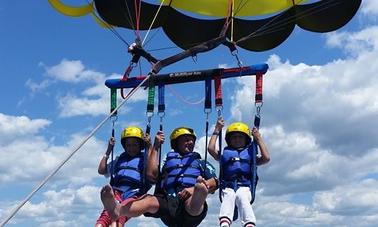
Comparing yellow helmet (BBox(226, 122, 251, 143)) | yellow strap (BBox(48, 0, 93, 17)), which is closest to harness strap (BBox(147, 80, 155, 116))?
yellow helmet (BBox(226, 122, 251, 143))

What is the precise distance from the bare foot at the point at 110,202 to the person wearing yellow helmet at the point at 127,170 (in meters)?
0.65

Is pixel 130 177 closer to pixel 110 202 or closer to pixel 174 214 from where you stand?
pixel 174 214

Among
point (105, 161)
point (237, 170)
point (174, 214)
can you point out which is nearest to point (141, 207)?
point (174, 214)

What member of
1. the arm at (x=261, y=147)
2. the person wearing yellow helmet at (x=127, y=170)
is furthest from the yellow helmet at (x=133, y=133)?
the arm at (x=261, y=147)

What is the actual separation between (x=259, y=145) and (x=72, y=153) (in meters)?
3.43

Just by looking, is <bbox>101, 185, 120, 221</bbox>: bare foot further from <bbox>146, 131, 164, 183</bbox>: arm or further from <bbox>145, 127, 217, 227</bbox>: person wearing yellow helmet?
<bbox>146, 131, 164, 183</bbox>: arm

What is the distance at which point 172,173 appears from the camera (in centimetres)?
831

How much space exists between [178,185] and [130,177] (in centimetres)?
72

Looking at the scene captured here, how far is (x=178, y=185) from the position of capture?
823cm

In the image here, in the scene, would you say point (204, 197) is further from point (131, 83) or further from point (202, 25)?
point (202, 25)

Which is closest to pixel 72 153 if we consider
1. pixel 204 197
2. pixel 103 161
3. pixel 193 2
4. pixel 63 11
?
pixel 204 197

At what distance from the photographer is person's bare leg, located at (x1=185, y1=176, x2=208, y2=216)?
742cm

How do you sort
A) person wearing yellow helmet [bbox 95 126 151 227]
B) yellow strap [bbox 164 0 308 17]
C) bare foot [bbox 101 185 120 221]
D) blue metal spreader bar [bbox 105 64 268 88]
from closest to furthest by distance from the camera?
bare foot [bbox 101 185 120 221] < person wearing yellow helmet [bbox 95 126 151 227] < blue metal spreader bar [bbox 105 64 268 88] < yellow strap [bbox 164 0 308 17]

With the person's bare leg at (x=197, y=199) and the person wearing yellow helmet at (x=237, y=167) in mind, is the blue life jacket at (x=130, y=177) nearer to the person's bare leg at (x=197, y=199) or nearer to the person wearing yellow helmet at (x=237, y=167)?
the person's bare leg at (x=197, y=199)
